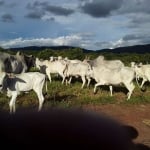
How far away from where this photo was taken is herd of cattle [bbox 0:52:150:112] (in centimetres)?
1596

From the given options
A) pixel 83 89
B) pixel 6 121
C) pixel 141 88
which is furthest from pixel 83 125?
pixel 141 88

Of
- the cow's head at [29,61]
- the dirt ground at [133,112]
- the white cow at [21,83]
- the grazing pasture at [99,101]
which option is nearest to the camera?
the dirt ground at [133,112]

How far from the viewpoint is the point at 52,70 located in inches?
1081

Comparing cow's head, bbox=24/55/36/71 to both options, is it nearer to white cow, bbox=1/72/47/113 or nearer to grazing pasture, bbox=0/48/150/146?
grazing pasture, bbox=0/48/150/146

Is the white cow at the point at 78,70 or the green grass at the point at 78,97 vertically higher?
the white cow at the point at 78,70

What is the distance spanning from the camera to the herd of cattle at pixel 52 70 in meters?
16.0

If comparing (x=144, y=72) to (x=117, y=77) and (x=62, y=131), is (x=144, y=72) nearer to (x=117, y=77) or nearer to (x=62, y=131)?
(x=117, y=77)

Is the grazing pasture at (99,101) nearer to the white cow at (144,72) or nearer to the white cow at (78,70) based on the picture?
the white cow at (78,70)

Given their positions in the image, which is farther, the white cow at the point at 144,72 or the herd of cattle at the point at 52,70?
the white cow at the point at 144,72

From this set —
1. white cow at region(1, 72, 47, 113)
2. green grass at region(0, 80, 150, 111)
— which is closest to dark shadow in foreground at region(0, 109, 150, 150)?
white cow at region(1, 72, 47, 113)

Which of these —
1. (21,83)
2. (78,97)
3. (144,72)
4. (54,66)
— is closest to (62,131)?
(21,83)

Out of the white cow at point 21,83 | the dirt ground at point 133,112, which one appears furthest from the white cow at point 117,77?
the white cow at point 21,83

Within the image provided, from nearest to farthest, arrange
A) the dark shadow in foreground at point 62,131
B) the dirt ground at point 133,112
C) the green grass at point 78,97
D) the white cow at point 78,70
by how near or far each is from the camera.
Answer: the dark shadow in foreground at point 62,131 < the dirt ground at point 133,112 < the green grass at point 78,97 < the white cow at point 78,70

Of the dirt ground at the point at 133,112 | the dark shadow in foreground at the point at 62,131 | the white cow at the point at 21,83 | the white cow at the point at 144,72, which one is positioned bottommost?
the dirt ground at the point at 133,112
